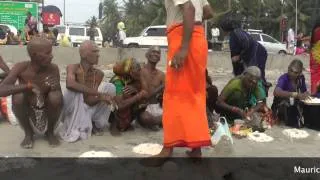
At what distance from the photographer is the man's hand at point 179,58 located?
12.8 ft

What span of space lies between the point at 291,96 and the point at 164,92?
2.35m

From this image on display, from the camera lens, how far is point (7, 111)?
5.63 m

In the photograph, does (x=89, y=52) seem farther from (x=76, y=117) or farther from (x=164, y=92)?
(x=164, y=92)

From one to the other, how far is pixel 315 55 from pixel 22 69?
3773mm

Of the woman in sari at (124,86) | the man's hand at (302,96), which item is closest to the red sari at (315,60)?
the man's hand at (302,96)

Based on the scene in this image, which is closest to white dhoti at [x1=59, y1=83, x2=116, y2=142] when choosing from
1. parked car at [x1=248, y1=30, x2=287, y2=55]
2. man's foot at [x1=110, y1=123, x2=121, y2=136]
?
man's foot at [x1=110, y1=123, x2=121, y2=136]

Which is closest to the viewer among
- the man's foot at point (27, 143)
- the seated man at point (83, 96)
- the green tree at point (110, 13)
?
the man's foot at point (27, 143)

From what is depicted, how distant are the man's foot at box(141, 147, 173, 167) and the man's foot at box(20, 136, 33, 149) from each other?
3.51ft

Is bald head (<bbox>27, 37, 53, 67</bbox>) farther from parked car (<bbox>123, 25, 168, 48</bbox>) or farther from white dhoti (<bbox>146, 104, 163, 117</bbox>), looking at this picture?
parked car (<bbox>123, 25, 168, 48</bbox>)

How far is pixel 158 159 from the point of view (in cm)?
418

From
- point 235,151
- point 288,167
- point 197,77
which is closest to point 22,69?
point 197,77

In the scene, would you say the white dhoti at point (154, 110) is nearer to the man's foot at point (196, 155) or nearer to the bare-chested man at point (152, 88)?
the bare-chested man at point (152, 88)

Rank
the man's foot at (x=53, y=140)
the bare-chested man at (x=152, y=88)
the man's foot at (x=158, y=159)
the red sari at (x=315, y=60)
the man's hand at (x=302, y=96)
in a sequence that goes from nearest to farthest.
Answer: the man's foot at (x=158, y=159) → the man's foot at (x=53, y=140) → the bare-chested man at (x=152, y=88) → the man's hand at (x=302, y=96) → the red sari at (x=315, y=60)

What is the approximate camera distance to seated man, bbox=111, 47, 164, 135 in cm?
519
